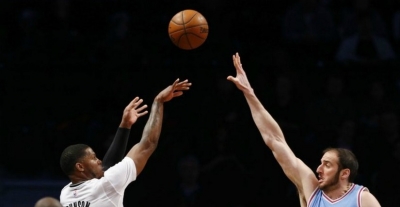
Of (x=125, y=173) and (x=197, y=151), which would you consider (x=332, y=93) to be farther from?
(x=125, y=173)

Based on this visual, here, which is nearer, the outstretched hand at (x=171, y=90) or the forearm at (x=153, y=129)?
the forearm at (x=153, y=129)

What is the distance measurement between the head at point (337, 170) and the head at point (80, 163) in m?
1.84

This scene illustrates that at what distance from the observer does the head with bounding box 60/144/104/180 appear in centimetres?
692

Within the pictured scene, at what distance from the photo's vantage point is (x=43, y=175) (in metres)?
11.3

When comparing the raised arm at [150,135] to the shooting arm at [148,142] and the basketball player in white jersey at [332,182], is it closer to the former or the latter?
the shooting arm at [148,142]

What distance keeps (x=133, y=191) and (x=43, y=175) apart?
1.36 metres

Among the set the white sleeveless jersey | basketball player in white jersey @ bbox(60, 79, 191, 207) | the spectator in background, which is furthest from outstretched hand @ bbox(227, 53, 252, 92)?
the spectator in background

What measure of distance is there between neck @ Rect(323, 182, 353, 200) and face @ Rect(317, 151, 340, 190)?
37mm

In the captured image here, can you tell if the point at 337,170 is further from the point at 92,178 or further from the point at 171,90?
the point at 92,178

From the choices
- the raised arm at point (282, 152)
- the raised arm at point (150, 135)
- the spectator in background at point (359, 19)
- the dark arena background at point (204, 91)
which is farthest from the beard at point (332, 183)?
the spectator in background at point (359, 19)

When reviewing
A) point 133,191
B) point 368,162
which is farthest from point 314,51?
point 133,191

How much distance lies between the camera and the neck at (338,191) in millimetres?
7012

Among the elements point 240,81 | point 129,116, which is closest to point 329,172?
point 240,81

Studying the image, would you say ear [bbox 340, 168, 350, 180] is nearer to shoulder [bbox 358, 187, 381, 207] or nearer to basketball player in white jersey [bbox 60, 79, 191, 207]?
shoulder [bbox 358, 187, 381, 207]
